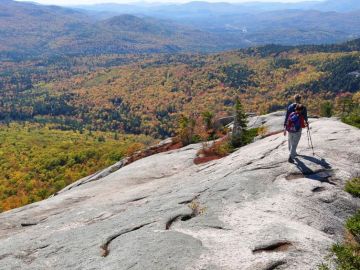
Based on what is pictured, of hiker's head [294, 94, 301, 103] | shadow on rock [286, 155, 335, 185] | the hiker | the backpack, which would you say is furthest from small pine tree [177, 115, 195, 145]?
shadow on rock [286, 155, 335, 185]

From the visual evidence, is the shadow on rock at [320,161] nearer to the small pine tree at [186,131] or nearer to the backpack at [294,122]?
the backpack at [294,122]

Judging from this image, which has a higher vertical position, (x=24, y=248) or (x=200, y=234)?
(x=200, y=234)

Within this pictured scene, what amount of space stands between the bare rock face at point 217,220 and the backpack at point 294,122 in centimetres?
214

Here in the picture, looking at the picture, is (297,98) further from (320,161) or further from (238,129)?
(238,129)

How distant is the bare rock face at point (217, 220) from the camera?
16.6 meters

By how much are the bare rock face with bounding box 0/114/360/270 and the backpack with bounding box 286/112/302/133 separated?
84.4 inches

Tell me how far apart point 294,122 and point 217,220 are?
9651 mm

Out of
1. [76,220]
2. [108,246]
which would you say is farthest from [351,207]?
[76,220]

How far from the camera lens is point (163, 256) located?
1675 centimetres

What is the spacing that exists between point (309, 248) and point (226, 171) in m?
12.7

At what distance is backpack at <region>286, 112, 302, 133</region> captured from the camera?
84.9 ft

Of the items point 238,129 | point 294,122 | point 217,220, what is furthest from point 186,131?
point 217,220

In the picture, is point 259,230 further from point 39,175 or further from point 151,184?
point 39,175

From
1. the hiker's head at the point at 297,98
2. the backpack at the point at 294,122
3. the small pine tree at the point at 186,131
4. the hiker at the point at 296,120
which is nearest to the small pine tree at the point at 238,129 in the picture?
the small pine tree at the point at 186,131
